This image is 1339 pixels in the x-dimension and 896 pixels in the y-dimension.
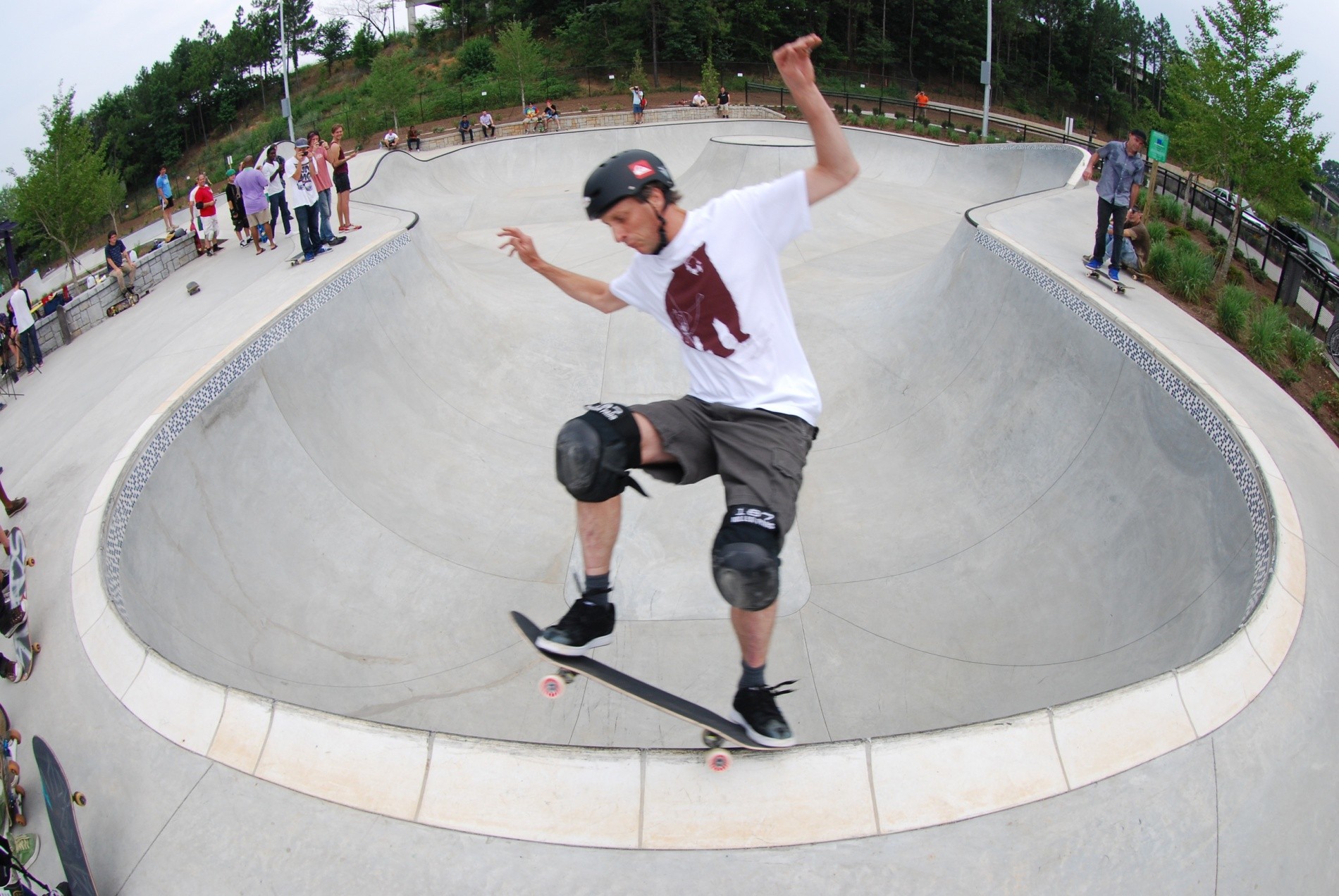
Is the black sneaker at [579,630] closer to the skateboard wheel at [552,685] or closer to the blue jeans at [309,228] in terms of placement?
the skateboard wheel at [552,685]

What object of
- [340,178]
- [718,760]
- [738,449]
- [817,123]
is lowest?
[718,760]

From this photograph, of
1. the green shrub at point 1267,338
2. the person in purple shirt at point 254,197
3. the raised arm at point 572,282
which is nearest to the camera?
the raised arm at point 572,282

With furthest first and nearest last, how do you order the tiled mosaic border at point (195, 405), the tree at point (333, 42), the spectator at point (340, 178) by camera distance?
the tree at point (333, 42), the spectator at point (340, 178), the tiled mosaic border at point (195, 405)

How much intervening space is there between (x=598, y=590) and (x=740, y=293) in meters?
1.26

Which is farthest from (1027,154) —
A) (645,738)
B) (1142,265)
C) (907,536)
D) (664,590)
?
(645,738)

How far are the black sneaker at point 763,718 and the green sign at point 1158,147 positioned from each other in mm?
10582

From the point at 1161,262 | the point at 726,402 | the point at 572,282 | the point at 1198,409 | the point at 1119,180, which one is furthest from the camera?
the point at 1161,262

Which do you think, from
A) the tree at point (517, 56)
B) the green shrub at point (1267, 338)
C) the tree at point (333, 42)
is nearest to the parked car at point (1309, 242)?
the green shrub at point (1267, 338)

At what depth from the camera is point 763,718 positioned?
3193 mm

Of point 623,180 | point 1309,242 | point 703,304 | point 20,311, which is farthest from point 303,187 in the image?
point 1309,242

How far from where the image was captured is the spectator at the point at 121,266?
11.8 meters

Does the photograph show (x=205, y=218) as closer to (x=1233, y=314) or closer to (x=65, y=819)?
(x=65, y=819)

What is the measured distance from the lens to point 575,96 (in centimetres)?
4456

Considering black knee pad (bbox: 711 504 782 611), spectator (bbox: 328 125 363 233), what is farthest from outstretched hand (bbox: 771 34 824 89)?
spectator (bbox: 328 125 363 233)
